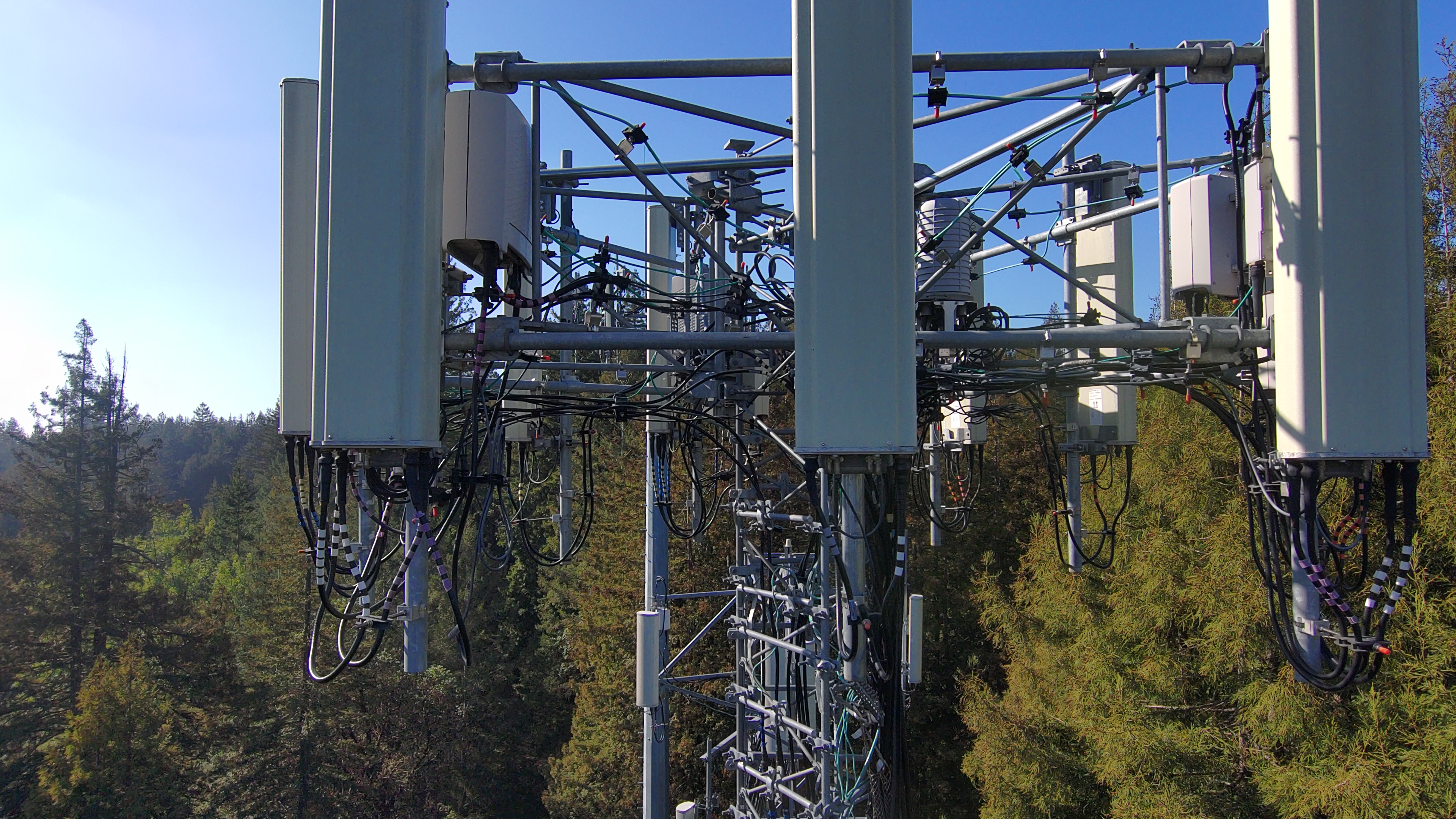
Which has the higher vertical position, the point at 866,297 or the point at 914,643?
the point at 866,297

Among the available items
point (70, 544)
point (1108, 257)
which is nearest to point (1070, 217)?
point (1108, 257)

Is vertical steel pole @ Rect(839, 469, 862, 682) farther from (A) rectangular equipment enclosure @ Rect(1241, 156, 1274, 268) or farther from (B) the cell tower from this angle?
(A) rectangular equipment enclosure @ Rect(1241, 156, 1274, 268)

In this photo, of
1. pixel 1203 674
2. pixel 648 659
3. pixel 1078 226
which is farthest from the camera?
pixel 1203 674

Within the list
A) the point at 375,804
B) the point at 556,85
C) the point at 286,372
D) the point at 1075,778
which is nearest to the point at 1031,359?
the point at 556,85

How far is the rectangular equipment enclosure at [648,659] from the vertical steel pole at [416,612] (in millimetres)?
2096

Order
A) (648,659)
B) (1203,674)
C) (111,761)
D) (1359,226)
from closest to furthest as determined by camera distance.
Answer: (1359,226) → (648,659) → (1203,674) → (111,761)

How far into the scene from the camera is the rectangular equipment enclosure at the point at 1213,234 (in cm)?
407

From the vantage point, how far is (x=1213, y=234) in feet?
13.4

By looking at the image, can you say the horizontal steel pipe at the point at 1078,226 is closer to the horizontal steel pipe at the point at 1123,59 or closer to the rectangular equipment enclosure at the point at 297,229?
the horizontal steel pipe at the point at 1123,59

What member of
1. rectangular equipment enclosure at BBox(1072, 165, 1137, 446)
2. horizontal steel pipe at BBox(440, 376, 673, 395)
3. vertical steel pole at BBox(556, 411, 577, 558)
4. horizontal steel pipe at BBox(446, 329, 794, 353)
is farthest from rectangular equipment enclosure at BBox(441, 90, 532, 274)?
rectangular equipment enclosure at BBox(1072, 165, 1137, 446)

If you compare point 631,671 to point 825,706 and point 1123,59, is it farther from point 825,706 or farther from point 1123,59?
point 1123,59

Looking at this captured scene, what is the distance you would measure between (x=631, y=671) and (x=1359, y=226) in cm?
1639

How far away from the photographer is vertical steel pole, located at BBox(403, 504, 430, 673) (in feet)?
16.1

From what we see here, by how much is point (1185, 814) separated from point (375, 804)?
18.2 metres
